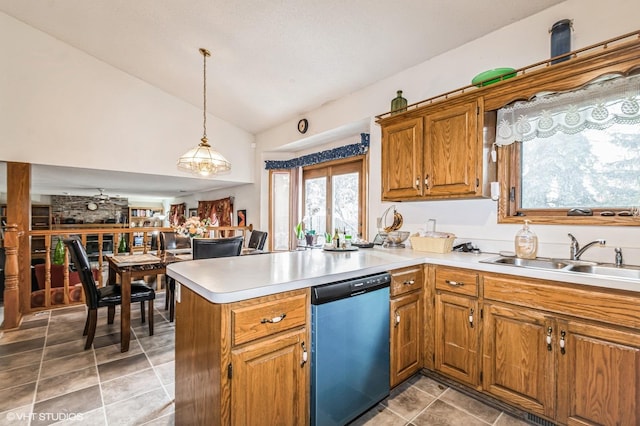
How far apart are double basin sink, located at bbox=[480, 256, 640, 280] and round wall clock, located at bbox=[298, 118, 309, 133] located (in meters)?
3.01

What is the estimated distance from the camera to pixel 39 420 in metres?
1.62

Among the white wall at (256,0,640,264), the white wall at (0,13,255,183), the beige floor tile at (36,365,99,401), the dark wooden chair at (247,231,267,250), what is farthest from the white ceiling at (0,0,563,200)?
the beige floor tile at (36,365,99,401)

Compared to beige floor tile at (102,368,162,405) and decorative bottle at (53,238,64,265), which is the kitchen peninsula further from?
decorative bottle at (53,238,64,265)

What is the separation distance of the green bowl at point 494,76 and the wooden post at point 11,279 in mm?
4609

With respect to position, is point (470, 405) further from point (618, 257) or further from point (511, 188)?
point (511, 188)

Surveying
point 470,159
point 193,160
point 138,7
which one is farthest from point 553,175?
point 138,7

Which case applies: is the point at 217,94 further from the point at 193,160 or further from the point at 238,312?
the point at 238,312

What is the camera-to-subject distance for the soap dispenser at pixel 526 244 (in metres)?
1.96

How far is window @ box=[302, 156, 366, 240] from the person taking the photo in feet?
12.8

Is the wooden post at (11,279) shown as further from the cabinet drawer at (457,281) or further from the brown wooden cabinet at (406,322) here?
the cabinet drawer at (457,281)

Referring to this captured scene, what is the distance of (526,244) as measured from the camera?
197cm

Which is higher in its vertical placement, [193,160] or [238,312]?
[193,160]

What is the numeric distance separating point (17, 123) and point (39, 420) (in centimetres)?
347

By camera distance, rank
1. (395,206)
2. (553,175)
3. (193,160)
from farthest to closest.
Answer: (193,160), (395,206), (553,175)
